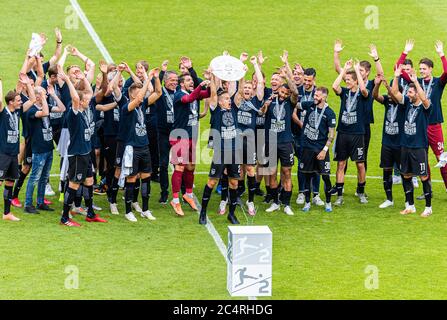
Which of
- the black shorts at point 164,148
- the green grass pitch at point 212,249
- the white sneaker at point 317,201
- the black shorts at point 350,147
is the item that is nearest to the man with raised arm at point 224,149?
the green grass pitch at point 212,249

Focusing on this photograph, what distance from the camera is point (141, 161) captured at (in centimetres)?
1922

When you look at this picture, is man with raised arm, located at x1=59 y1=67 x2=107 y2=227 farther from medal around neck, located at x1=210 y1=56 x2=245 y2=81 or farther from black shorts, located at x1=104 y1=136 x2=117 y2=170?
medal around neck, located at x1=210 y1=56 x2=245 y2=81

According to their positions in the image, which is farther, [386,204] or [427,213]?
[386,204]

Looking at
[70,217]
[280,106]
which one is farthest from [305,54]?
[70,217]

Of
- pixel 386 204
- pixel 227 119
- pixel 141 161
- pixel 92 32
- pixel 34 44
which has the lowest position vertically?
pixel 386 204

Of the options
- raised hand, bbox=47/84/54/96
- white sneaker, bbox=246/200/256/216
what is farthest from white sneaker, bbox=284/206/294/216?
raised hand, bbox=47/84/54/96

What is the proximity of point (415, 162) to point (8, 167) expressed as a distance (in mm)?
6850

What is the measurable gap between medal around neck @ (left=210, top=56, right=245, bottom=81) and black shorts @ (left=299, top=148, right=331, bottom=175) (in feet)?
7.07

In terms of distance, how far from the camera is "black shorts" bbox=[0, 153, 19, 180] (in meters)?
18.6

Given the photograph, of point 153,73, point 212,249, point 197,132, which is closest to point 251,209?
point 197,132

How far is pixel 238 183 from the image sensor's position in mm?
20094

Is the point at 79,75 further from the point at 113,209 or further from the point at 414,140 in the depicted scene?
the point at 414,140

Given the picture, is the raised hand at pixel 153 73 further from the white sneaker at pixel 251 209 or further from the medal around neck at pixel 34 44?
the white sneaker at pixel 251 209

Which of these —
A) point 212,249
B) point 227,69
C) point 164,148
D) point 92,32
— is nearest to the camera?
point 212,249
